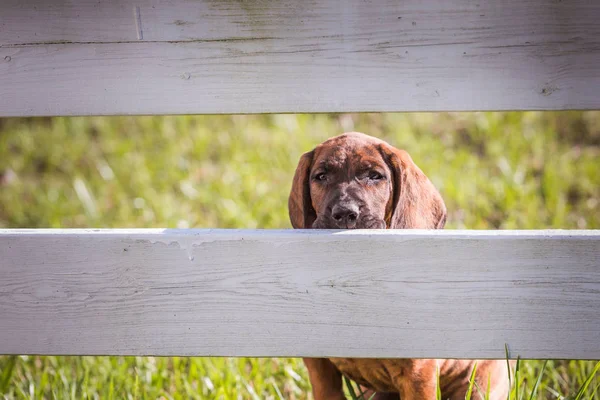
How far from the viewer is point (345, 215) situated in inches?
93.0

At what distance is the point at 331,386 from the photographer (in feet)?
8.13

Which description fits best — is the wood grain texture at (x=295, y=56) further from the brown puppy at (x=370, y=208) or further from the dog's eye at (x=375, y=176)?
the dog's eye at (x=375, y=176)

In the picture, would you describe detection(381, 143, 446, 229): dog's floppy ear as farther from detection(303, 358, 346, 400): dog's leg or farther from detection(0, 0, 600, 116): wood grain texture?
detection(0, 0, 600, 116): wood grain texture

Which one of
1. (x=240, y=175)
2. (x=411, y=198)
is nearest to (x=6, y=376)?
(x=411, y=198)

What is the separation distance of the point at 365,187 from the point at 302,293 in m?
0.78

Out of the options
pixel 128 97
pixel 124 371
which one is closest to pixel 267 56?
pixel 128 97

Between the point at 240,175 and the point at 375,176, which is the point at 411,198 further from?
the point at 240,175

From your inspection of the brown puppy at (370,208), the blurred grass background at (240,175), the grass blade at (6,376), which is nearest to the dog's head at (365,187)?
the brown puppy at (370,208)

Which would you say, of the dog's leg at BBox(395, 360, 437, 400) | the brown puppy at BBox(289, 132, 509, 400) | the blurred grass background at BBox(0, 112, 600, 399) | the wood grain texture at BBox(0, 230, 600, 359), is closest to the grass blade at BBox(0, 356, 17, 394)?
the blurred grass background at BBox(0, 112, 600, 399)

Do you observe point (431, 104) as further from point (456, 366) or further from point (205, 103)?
point (456, 366)

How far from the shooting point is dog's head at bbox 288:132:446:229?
2486mm

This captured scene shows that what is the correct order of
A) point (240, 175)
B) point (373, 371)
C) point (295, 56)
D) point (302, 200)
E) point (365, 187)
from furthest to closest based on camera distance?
point (240, 175) → point (302, 200) → point (365, 187) → point (373, 371) → point (295, 56)

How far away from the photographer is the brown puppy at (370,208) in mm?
2398

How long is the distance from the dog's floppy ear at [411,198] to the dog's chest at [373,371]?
53 cm
